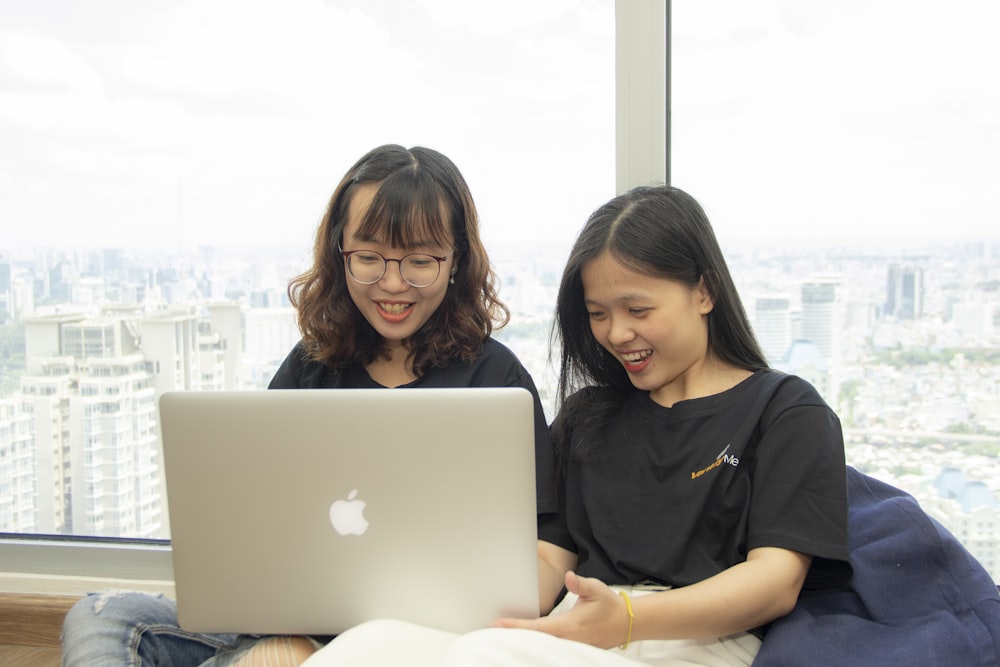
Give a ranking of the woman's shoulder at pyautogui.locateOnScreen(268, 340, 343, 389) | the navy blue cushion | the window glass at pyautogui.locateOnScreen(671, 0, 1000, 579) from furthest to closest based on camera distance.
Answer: the window glass at pyautogui.locateOnScreen(671, 0, 1000, 579)
the woman's shoulder at pyautogui.locateOnScreen(268, 340, 343, 389)
the navy blue cushion

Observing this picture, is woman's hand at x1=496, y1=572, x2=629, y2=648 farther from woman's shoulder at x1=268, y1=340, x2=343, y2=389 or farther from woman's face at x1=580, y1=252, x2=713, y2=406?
woman's shoulder at x1=268, y1=340, x2=343, y2=389

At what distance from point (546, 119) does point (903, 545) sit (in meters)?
0.97

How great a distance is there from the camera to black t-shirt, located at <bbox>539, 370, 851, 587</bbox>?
1086 millimetres

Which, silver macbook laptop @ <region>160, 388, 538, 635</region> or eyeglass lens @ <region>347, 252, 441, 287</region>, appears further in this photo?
eyeglass lens @ <region>347, 252, 441, 287</region>

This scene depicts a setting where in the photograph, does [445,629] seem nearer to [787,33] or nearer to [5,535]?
[787,33]

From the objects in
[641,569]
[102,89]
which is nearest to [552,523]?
[641,569]

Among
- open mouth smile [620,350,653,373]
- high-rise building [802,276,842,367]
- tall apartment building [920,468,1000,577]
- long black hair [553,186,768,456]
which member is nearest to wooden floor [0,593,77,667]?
long black hair [553,186,768,456]

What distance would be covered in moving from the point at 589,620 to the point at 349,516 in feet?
0.98

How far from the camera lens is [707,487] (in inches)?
45.4

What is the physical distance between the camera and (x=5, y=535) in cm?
192

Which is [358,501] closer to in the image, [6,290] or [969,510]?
[969,510]

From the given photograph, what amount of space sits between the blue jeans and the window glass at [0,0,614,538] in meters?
0.64

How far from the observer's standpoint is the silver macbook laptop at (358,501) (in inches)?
37.0

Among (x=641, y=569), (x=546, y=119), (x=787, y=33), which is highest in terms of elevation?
(x=787, y=33)
